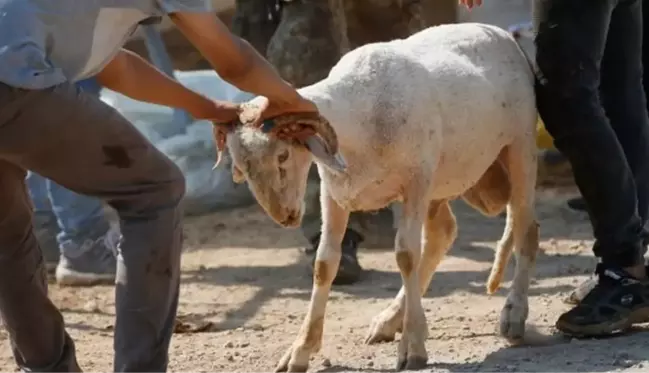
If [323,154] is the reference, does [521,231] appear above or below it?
below

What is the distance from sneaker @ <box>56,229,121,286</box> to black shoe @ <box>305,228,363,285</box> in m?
0.99

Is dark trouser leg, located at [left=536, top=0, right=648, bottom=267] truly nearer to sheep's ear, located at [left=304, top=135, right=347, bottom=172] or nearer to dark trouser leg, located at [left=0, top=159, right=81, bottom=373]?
sheep's ear, located at [left=304, top=135, right=347, bottom=172]

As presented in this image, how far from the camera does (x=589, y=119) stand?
14.8 feet

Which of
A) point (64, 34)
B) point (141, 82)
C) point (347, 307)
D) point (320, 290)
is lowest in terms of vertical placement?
point (347, 307)

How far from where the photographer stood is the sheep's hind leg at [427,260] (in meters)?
4.73

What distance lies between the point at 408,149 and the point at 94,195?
3.90ft

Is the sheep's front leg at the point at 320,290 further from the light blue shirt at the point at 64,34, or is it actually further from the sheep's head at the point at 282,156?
the light blue shirt at the point at 64,34

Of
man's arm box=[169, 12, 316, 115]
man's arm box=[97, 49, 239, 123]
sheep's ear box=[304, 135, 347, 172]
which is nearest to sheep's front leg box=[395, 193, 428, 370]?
sheep's ear box=[304, 135, 347, 172]

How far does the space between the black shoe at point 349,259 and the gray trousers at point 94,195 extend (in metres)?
2.21

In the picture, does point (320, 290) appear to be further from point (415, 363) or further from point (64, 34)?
point (64, 34)

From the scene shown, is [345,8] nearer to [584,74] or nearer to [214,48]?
[584,74]

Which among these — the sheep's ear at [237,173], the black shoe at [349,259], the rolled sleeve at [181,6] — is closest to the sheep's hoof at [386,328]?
the sheep's ear at [237,173]

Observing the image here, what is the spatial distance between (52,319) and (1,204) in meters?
0.42

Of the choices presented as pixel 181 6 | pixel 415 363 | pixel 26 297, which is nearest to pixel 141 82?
pixel 181 6
